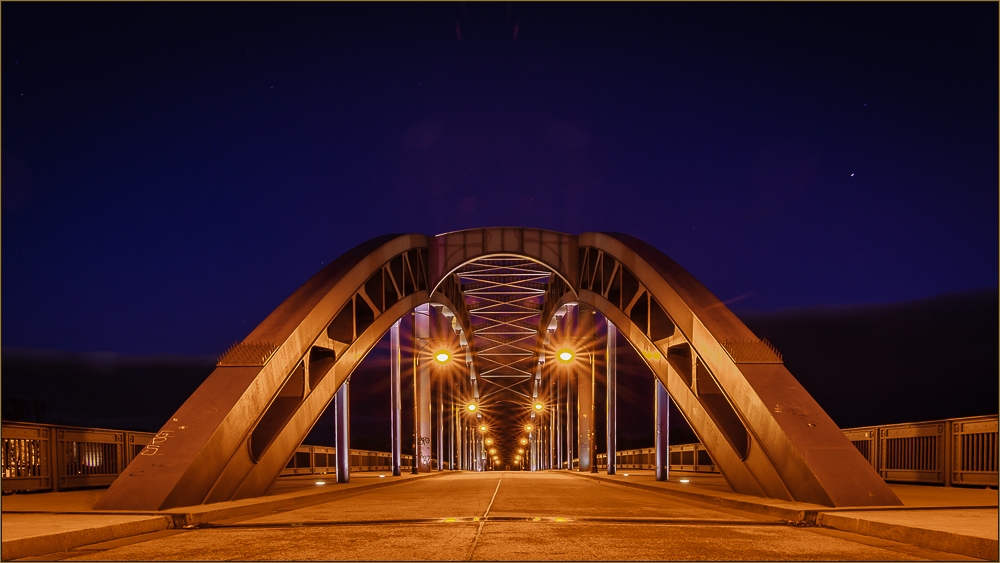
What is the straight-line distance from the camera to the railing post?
2384 cm

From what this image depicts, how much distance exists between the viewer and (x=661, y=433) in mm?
24500

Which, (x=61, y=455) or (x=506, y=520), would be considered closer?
(x=506, y=520)

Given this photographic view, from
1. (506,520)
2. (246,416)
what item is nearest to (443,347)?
(246,416)

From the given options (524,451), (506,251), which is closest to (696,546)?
(506,251)

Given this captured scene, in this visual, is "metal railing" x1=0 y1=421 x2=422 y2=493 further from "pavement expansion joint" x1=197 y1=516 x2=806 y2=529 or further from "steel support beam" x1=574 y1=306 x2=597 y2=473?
"steel support beam" x1=574 y1=306 x2=597 y2=473

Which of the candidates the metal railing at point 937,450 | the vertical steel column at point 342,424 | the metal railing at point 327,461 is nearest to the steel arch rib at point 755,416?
the metal railing at point 937,450

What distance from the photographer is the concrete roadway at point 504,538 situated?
7.49 m

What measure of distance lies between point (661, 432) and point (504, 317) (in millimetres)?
37004

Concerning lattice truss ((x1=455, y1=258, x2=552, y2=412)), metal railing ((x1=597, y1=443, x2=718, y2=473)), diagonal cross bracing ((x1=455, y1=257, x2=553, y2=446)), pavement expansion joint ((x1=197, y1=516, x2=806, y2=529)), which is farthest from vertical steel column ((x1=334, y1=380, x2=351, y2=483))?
lattice truss ((x1=455, y1=258, x2=552, y2=412))

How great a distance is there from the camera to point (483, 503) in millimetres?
14422

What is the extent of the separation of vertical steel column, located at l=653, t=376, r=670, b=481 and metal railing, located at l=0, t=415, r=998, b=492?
205 inches

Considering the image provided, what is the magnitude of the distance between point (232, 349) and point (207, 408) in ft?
5.28

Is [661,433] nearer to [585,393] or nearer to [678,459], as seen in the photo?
[678,459]

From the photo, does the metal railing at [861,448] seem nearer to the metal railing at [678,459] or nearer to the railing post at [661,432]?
the railing post at [661,432]
